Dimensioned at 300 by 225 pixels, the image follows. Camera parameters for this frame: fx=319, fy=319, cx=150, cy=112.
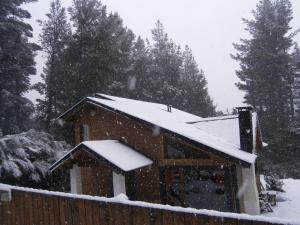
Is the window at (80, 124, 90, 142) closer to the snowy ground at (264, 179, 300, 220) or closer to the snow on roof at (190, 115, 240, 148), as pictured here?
the snow on roof at (190, 115, 240, 148)

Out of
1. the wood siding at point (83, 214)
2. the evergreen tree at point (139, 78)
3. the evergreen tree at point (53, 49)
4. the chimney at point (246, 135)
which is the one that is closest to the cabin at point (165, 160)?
the chimney at point (246, 135)

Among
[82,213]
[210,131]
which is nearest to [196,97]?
[210,131]

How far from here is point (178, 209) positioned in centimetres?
645

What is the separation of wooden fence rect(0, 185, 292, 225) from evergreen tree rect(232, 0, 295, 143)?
32.5 m

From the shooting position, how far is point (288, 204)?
16.2m

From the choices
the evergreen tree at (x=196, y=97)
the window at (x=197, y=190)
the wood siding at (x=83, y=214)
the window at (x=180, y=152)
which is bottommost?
the window at (x=197, y=190)

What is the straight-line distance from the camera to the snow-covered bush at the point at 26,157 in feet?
46.5

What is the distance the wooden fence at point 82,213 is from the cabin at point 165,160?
4879 mm

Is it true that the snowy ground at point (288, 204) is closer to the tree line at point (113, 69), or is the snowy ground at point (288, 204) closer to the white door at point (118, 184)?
the white door at point (118, 184)

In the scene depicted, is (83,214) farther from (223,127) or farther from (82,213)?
(223,127)

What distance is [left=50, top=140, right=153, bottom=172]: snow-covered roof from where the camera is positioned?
13376 millimetres

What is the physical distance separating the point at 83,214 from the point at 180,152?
7757 millimetres

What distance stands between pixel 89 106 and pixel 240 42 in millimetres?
32866

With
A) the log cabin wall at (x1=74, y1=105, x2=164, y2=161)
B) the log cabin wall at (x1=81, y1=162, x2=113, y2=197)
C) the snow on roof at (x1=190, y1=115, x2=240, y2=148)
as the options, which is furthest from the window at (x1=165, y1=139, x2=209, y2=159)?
the log cabin wall at (x1=81, y1=162, x2=113, y2=197)
